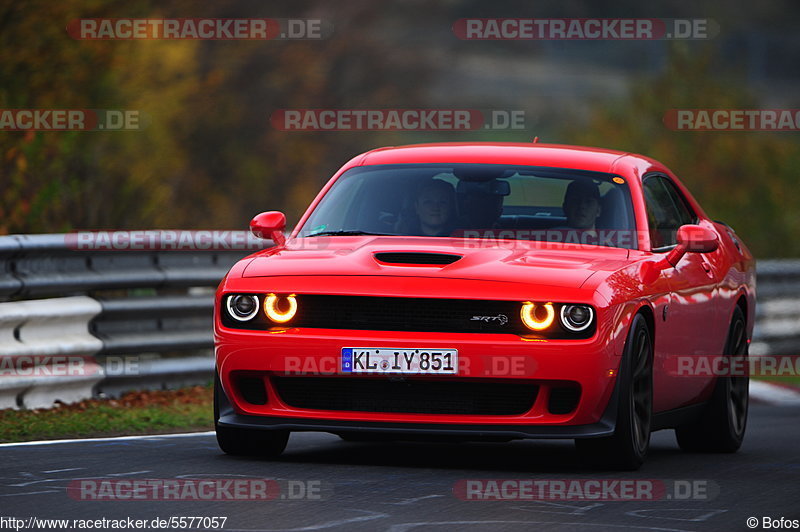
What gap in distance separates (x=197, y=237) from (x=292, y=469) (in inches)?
202

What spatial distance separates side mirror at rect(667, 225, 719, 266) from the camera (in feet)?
31.4

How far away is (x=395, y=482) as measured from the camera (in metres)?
8.05

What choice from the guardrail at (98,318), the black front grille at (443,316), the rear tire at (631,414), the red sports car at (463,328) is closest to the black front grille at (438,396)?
the red sports car at (463,328)

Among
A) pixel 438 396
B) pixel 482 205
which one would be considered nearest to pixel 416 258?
pixel 438 396

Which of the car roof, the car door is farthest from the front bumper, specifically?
the car roof

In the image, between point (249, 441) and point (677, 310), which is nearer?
point (249, 441)

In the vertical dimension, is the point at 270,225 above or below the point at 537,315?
above

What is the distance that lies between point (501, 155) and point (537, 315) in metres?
1.91

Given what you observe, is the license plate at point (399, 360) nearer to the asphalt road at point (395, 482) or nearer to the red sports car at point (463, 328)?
the red sports car at point (463, 328)

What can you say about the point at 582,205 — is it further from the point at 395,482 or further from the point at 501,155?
the point at 395,482

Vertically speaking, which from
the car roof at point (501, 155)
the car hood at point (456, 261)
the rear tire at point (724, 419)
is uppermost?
the car roof at point (501, 155)

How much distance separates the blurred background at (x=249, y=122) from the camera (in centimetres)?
1602

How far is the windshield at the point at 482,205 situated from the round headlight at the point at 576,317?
1.11m

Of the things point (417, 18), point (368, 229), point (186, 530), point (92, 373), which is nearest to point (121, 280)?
point (92, 373)
